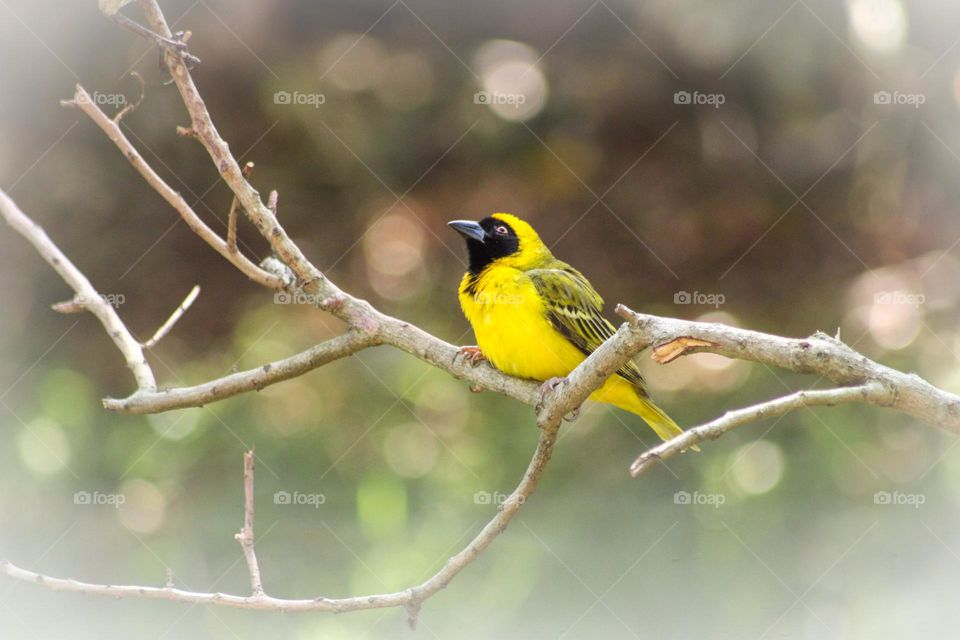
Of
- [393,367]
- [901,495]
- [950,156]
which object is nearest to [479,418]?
[393,367]

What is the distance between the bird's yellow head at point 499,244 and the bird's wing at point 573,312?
0.42 feet

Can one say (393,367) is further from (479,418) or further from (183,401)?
(183,401)

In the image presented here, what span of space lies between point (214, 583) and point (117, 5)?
2814 mm

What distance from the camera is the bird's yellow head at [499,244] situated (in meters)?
3.91

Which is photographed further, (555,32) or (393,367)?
(555,32)

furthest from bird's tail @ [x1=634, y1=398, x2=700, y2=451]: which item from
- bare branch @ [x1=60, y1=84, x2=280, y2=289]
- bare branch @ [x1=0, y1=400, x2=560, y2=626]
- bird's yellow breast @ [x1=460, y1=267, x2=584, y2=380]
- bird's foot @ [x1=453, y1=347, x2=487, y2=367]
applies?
bare branch @ [x1=60, y1=84, x2=280, y2=289]

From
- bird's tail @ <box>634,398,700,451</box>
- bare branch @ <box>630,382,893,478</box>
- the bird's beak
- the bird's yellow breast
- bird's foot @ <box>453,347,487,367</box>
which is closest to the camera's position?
bare branch @ <box>630,382,893,478</box>

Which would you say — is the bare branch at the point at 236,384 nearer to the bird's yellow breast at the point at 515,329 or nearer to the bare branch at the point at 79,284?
the bare branch at the point at 79,284

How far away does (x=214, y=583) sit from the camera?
4332 mm

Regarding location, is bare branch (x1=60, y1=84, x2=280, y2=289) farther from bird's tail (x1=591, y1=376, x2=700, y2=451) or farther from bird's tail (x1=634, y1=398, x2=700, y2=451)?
bird's tail (x1=634, y1=398, x2=700, y2=451)

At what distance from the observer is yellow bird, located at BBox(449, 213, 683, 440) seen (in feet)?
11.4

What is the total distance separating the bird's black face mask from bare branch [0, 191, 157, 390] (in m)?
1.47

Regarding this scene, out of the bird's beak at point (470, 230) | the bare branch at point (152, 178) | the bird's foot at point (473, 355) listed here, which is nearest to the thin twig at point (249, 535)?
the bare branch at point (152, 178)

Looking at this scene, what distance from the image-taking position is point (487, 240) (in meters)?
3.97
